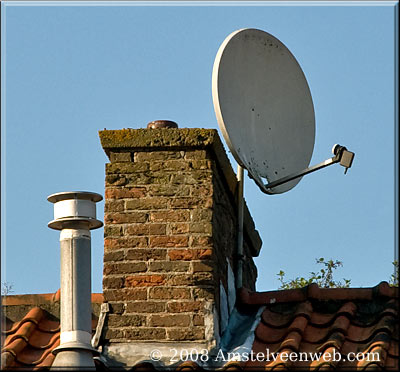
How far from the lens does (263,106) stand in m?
9.39

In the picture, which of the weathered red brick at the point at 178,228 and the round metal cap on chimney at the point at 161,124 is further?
the round metal cap on chimney at the point at 161,124

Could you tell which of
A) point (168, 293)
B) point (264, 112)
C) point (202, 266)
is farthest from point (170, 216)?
point (264, 112)

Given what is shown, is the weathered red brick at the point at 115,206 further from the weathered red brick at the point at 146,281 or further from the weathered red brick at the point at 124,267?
the weathered red brick at the point at 146,281

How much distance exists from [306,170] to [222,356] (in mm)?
1966

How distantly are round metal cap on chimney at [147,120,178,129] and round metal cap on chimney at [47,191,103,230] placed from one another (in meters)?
1.04

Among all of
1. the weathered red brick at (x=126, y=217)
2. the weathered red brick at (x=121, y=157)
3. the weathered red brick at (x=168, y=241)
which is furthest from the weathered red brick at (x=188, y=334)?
the weathered red brick at (x=121, y=157)

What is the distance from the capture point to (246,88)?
9094 mm

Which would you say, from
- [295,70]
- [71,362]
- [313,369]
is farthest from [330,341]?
[295,70]

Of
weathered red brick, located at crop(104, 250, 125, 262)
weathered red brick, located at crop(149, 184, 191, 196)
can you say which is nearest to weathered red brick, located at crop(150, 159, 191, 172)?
weathered red brick, located at crop(149, 184, 191, 196)

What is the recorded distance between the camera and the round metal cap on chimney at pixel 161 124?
8.73 metres

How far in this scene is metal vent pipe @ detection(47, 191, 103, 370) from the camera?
7691mm

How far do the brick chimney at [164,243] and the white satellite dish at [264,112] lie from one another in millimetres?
283

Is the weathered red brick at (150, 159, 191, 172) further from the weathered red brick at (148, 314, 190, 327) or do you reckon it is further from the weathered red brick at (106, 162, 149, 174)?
the weathered red brick at (148, 314, 190, 327)

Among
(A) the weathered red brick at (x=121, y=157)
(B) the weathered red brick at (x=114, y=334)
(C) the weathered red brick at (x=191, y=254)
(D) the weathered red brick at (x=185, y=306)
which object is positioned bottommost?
(B) the weathered red brick at (x=114, y=334)
